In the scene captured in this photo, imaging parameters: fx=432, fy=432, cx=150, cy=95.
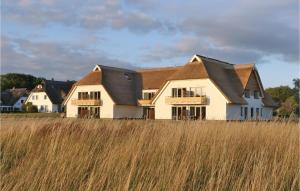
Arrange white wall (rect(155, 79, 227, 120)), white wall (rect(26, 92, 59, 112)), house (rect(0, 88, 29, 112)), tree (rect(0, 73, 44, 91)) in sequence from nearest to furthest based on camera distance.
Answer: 1. white wall (rect(155, 79, 227, 120))
2. white wall (rect(26, 92, 59, 112))
3. house (rect(0, 88, 29, 112))
4. tree (rect(0, 73, 44, 91))

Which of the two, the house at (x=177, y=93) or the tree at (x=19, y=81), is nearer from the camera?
the house at (x=177, y=93)

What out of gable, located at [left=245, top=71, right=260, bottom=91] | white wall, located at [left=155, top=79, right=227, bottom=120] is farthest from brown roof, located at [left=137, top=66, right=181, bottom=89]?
gable, located at [left=245, top=71, right=260, bottom=91]

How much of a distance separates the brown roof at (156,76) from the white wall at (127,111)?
293 centimetres

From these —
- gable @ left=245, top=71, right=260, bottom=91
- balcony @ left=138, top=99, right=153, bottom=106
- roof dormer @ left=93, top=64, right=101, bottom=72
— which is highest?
roof dormer @ left=93, top=64, right=101, bottom=72

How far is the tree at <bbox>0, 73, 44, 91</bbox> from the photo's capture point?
10362cm

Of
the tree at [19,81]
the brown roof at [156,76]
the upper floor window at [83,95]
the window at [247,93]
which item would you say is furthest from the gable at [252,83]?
the tree at [19,81]

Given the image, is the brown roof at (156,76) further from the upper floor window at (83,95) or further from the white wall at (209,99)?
the upper floor window at (83,95)

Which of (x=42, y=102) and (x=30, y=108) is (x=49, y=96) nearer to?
(x=42, y=102)

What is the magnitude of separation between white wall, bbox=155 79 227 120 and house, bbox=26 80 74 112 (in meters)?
33.8

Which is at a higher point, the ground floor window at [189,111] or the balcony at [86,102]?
the balcony at [86,102]

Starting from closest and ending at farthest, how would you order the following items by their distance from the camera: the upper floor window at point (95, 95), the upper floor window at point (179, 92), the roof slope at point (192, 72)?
the roof slope at point (192, 72) < the upper floor window at point (179, 92) < the upper floor window at point (95, 95)

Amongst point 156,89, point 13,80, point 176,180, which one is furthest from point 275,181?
point 13,80

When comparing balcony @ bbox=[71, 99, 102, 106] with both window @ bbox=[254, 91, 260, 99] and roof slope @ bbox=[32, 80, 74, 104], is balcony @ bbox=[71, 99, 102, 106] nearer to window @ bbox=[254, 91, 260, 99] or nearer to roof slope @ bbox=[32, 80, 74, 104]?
window @ bbox=[254, 91, 260, 99]

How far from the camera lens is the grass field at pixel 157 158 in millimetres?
4566
